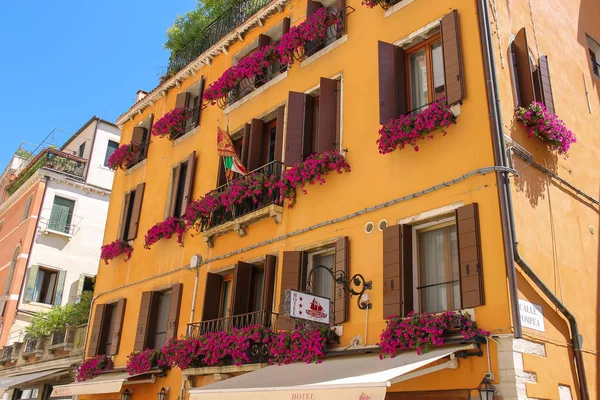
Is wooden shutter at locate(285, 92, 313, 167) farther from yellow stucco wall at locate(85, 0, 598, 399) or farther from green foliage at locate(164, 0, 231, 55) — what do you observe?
green foliage at locate(164, 0, 231, 55)

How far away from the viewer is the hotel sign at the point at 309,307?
844cm

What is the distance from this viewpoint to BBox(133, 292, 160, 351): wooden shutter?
1350cm

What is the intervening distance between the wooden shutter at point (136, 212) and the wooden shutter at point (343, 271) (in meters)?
7.68

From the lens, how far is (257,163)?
1259 centimetres

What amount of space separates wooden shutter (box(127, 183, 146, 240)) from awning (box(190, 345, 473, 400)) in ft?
24.9

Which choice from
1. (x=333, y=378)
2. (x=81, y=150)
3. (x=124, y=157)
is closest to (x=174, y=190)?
(x=124, y=157)

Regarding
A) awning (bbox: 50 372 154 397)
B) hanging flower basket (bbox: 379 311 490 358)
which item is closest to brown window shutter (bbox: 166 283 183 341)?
awning (bbox: 50 372 154 397)

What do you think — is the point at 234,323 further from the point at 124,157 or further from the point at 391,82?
the point at 124,157

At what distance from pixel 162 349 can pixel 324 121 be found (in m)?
5.75

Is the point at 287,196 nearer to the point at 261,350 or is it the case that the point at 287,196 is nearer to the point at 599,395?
the point at 261,350

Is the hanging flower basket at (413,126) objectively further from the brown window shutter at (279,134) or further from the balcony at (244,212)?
the brown window shutter at (279,134)

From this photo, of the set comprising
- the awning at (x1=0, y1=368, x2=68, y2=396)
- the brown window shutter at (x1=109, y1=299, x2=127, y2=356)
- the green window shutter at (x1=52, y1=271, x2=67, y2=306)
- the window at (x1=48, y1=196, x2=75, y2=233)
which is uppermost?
the window at (x1=48, y1=196, x2=75, y2=233)

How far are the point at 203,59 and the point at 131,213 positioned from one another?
A: 465 cm

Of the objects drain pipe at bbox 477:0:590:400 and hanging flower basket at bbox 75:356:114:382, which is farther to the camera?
hanging flower basket at bbox 75:356:114:382
